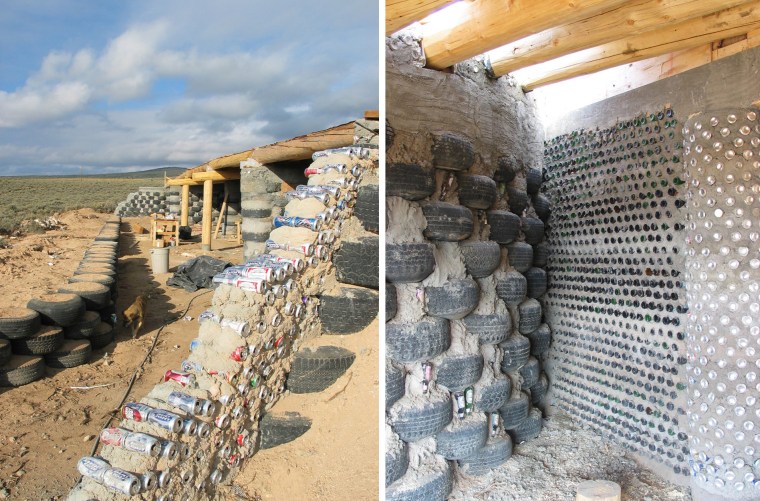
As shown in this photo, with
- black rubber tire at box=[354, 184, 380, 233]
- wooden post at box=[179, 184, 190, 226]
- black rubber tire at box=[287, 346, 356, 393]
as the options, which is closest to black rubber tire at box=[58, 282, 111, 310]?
black rubber tire at box=[287, 346, 356, 393]

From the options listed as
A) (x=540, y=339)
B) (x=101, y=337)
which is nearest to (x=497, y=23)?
(x=540, y=339)

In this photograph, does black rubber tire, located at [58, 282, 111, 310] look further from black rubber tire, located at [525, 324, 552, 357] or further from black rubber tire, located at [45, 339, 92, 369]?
black rubber tire, located at [525, 324, 552, 357]

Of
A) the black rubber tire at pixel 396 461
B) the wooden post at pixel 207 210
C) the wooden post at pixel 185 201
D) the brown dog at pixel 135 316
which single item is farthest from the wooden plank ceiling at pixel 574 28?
the wooden post at pixel 185 201

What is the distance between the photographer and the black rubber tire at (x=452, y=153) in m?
1.60

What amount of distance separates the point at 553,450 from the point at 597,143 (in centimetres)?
114

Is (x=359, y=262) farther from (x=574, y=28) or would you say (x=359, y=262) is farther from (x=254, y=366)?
(x=574, y=28)

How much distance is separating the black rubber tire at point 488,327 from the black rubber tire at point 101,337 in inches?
152

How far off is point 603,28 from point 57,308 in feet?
13.8

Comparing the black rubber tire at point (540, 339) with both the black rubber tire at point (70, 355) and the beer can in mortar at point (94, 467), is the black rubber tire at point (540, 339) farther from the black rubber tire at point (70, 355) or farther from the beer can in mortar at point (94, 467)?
Answer: the black rubber tire at point (70, 355)

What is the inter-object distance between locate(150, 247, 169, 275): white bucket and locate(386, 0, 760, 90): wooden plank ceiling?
6318mm

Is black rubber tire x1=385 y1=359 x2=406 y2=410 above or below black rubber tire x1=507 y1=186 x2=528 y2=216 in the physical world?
below

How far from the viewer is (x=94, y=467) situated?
1.71 metres

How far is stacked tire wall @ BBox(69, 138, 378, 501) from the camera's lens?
1.79 metres

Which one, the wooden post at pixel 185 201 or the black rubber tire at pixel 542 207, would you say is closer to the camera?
the black rubber tire at pixel 542 207
